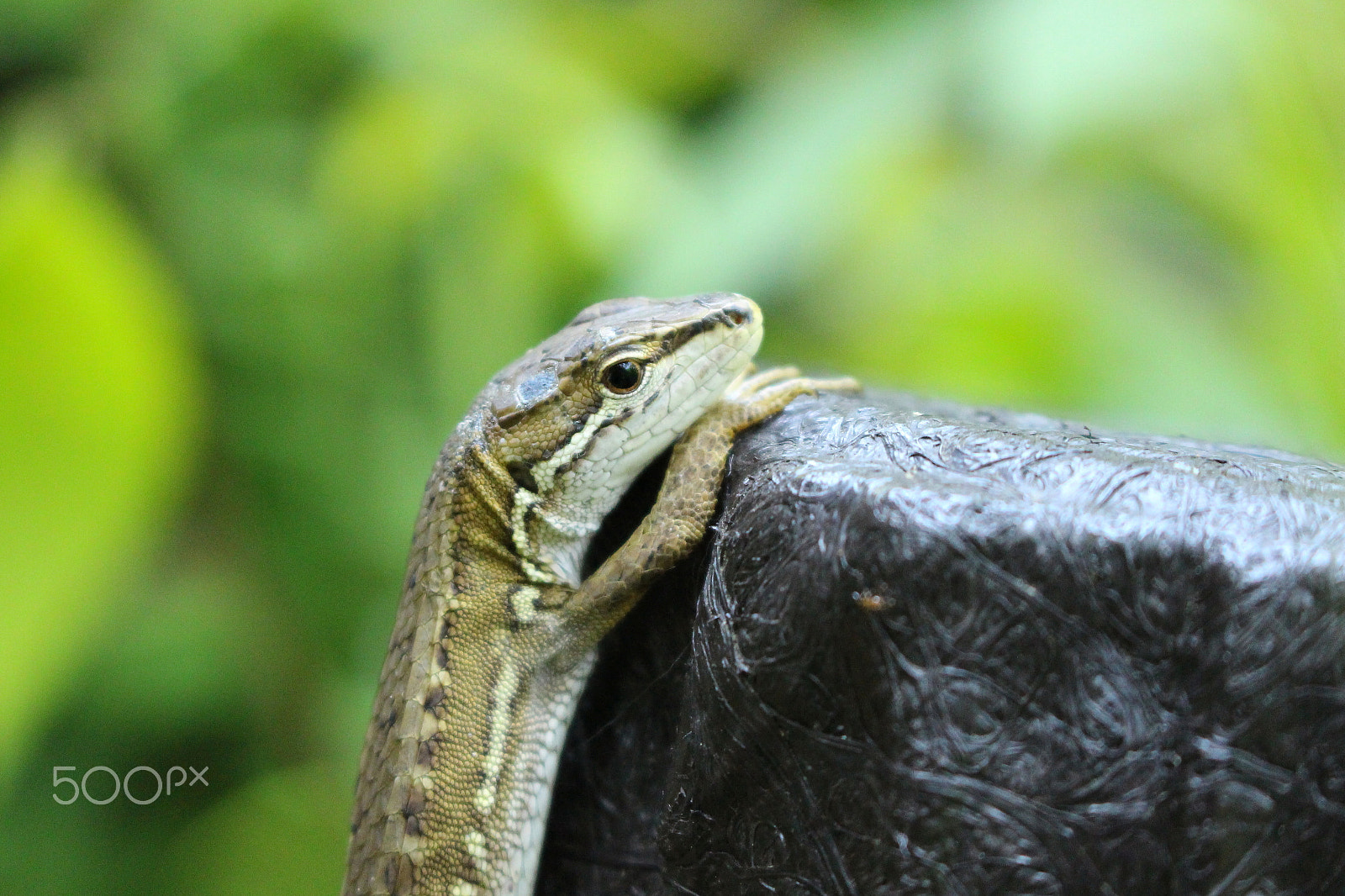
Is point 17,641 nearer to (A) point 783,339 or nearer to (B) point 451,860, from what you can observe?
(B) point 451,860

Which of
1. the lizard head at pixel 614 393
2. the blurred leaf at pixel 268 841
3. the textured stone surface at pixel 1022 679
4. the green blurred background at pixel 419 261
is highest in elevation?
the green blurred background at pixel 419 261

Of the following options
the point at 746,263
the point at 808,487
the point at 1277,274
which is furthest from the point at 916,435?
the point at 1277,274

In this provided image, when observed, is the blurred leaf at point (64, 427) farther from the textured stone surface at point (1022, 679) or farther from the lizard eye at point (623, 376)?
the textured stone surface at point (1022, 679)

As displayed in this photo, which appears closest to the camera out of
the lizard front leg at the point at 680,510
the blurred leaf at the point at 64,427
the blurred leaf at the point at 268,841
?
the lizard front leg at the point at 680,510

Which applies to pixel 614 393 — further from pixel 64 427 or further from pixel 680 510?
pixel 64 427

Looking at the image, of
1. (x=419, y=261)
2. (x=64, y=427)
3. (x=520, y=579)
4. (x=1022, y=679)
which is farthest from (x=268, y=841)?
(x=1022, y=679)

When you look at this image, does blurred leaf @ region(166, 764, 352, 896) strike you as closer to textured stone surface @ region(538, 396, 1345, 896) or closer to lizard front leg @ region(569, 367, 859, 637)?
lizard front leg @ region(569, 367, 859, 637)

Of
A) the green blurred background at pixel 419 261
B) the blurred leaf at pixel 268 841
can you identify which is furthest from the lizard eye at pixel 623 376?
the blurred leaf at pixel 268 841

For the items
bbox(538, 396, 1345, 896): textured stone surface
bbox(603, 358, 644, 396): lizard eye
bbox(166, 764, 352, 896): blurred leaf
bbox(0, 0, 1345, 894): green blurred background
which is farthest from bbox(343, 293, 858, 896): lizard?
bbox(166, 764, 352, 896): blurred leaf
